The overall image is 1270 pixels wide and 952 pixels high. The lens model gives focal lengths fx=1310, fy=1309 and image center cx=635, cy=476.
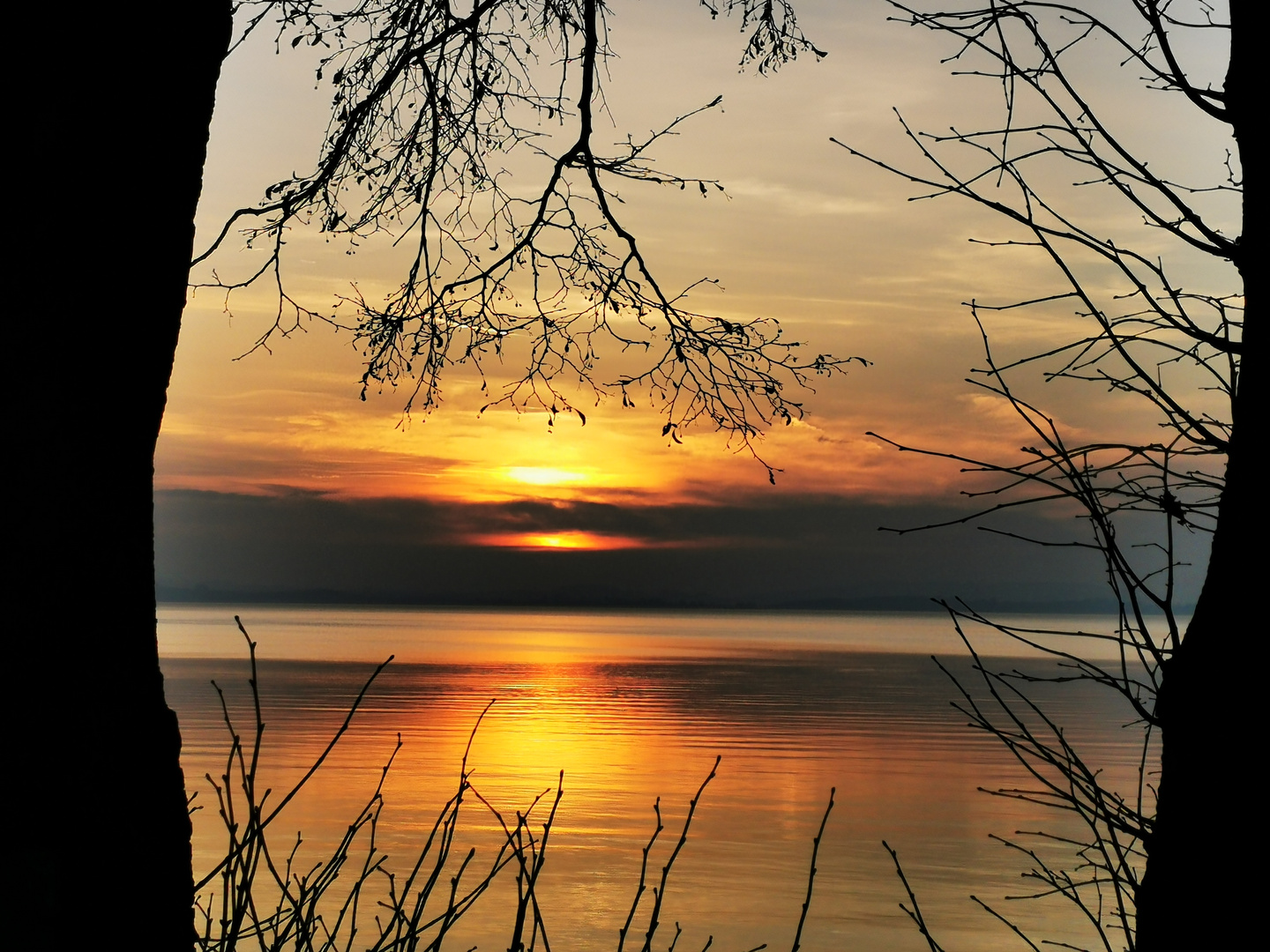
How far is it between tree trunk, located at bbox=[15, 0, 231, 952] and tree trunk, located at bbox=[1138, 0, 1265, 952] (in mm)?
1959

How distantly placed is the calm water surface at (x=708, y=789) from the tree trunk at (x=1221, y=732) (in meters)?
10.7

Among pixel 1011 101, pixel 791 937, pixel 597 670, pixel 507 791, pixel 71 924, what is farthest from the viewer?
pixel 597 670

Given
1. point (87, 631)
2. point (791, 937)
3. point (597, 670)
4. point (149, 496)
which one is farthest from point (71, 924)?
point (597, 670)

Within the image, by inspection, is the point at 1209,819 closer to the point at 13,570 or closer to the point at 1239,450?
the point at 1239,450

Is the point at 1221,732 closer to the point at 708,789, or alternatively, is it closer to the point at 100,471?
the point at 100,471

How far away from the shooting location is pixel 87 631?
262cm

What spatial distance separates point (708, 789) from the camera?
70.1 ft

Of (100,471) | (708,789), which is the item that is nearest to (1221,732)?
(100,471)

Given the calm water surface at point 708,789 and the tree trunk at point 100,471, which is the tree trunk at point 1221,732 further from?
the calm water surface at point 708,789

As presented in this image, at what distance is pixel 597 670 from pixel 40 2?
5287cm

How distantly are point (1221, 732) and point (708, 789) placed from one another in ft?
64.8

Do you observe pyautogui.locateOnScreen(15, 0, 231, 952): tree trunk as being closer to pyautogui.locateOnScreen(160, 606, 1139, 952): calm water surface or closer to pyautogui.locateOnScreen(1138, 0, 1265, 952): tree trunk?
pyautogui.locateOnScreen(1138, 0, 1265, 952): tree trunk

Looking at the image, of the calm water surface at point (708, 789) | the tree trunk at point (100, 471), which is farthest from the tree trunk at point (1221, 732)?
the calm water surface at point (708, 789)

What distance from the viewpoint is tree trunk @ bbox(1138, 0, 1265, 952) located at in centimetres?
213
